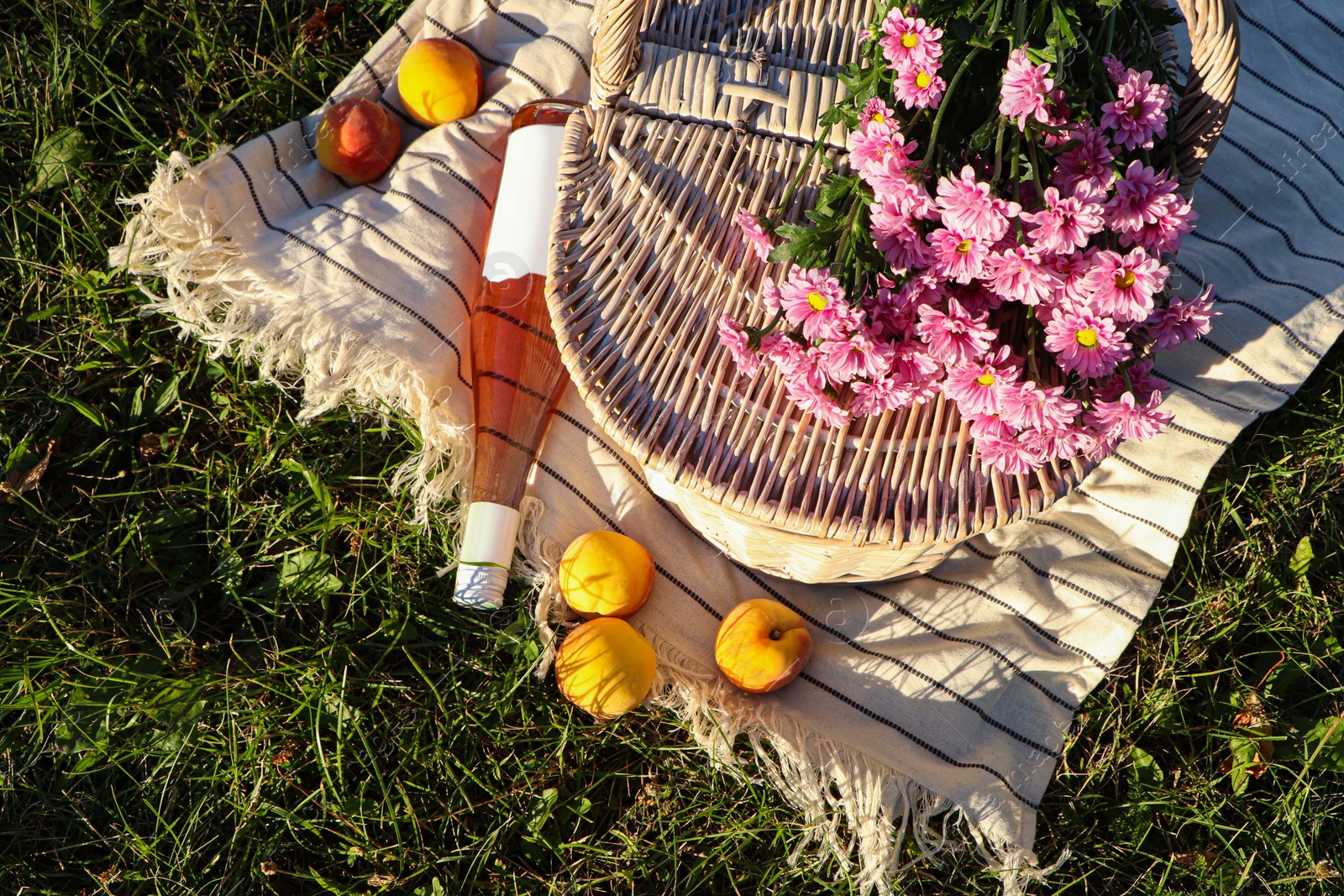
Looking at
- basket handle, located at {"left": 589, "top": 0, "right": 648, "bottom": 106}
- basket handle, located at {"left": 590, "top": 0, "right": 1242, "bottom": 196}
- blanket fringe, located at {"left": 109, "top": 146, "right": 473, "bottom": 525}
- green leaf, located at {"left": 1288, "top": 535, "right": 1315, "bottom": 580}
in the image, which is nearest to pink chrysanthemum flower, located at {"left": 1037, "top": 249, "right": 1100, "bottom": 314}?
basket handle, located at {"left": 590, "top": 0, "right": 1242, "bottom": 196}

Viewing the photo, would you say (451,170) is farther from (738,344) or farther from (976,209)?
(976,209)

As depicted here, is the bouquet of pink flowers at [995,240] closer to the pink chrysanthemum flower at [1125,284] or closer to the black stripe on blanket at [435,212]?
the pink chrysanthemum flower at [1125,284]

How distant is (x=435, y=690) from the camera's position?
1667mm

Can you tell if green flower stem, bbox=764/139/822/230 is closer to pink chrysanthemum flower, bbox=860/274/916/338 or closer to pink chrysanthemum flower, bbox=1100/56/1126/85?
pink chrysanthemum flower, bbox=860/274/916/338

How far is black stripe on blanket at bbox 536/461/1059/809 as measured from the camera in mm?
1575

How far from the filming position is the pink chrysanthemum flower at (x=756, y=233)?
1227 mm

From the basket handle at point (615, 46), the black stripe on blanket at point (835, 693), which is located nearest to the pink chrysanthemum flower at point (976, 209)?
the basket handle at point (615, 46)

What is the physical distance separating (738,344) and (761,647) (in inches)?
22.1

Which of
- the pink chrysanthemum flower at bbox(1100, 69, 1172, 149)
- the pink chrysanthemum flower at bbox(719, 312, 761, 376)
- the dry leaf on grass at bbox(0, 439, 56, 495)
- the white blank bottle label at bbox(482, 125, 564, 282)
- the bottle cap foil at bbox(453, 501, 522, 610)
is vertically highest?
Result: the pink chrysanthemum flower at bbox(1100, 69, 1172, 149)

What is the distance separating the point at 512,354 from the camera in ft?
5.63

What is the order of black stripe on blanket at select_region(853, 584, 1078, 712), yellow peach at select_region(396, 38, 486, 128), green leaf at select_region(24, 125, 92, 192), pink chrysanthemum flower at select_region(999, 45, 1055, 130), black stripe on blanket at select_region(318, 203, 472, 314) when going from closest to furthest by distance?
pink chrysanthemum flower at select_region(999, 45, 1055, 130)
black stripe on blanket at select_region(853, 584, 1078, 712)
black stripe on blanket at select_region(318, 203, 472, 314)
yellow peach at select_region(396, 38, 486, 128)
green leaf at select_region(24, 125, 92, 192)

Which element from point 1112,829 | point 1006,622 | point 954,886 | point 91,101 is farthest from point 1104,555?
point 91,101

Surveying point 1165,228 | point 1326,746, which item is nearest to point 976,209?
point 1165,228

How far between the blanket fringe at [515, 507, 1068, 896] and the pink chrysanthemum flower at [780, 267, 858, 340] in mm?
733
